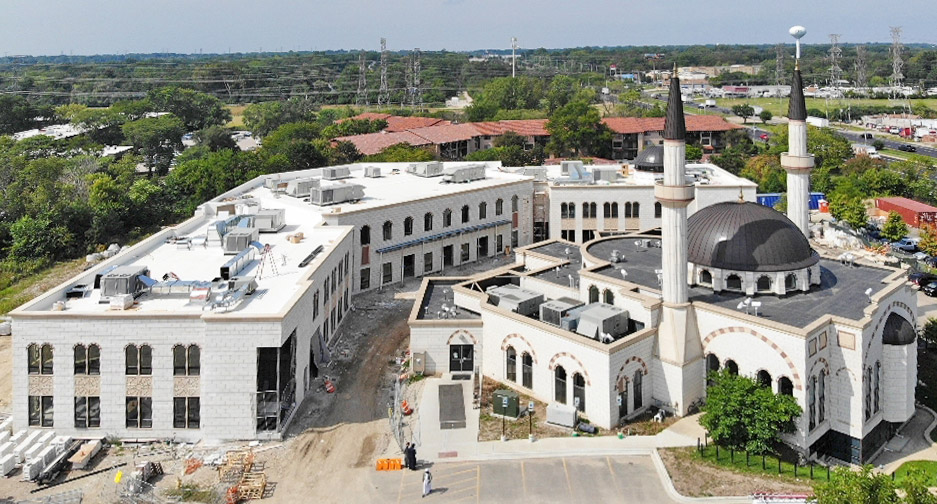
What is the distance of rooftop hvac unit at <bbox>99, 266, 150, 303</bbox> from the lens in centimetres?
4153

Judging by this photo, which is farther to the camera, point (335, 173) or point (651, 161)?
point (651, 161)

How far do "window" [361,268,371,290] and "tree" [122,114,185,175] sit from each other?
80.6 meters

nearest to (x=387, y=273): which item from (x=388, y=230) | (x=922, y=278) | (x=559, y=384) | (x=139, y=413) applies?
(x=388, y=230)

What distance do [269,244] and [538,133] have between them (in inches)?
3547

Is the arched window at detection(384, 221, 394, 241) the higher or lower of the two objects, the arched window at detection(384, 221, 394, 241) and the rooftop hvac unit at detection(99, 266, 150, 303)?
the higher

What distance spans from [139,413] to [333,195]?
105 ft

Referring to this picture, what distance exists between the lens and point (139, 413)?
39688 millimetres

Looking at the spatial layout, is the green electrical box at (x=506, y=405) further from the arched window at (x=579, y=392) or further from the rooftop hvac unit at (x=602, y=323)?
the rooftop hvac unit at (x=602, y=323)

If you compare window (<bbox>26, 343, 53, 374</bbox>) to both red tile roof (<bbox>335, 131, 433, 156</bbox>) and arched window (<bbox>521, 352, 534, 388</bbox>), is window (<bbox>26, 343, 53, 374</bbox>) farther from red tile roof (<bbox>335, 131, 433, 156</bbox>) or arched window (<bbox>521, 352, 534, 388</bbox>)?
red tile roof (<bbox>335, 131, 433, 156</bbox>)

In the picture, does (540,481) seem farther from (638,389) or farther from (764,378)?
(764,378)

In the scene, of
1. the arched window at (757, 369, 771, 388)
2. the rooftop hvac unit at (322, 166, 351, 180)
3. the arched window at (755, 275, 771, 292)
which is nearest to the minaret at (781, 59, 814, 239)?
the arched window at (755, 275, 771, 292)

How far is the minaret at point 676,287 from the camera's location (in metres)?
40.9

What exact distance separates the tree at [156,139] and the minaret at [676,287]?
112 metres

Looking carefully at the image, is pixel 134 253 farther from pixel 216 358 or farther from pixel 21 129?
pixel 21 129
